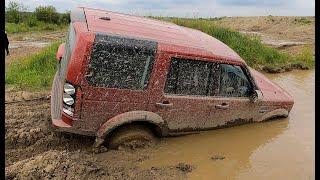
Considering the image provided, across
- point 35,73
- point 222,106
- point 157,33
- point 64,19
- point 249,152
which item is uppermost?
point 157,33

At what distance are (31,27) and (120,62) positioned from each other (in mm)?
25251

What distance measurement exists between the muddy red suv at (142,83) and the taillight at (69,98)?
13 millimetres

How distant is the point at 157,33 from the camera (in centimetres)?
616

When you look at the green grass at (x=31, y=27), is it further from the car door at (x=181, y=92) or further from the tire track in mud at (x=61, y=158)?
the car door at (x=181, y=92)

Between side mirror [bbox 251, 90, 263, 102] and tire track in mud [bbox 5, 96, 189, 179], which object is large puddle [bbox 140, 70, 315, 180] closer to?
tire track in mud [bbox 5, 96, 189, 179]

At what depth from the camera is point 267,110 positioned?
703 cm

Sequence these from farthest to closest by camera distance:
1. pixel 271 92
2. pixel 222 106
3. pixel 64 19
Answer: pixel 64 19 < pixel 271 92 < pixel 222 106

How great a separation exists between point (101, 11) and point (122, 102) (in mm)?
2048

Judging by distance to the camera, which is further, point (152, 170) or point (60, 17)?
point (60, 17)

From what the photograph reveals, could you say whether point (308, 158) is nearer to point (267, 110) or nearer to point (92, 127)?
point (267, 110)

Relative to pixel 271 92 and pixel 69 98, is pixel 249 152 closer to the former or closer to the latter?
pixel 271 92

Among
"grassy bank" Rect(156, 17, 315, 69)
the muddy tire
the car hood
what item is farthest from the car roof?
"grassy bank" Rect(156, 17, 315, 69)

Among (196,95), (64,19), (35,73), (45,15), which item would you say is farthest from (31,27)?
(196,95)

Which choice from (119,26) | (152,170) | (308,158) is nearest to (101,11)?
(119,26)
